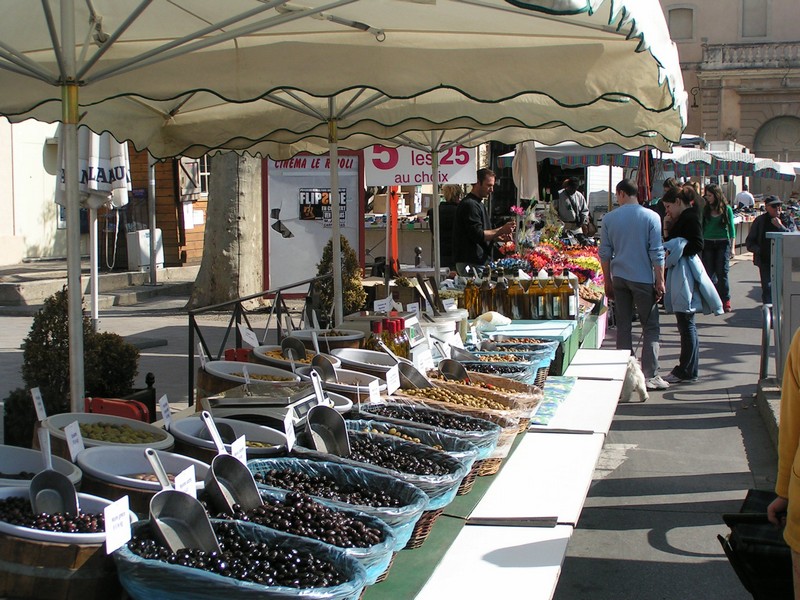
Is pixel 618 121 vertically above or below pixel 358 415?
above

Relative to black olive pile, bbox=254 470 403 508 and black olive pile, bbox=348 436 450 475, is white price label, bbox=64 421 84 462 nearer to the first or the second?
black olive pile, bbox=254 470 403 508

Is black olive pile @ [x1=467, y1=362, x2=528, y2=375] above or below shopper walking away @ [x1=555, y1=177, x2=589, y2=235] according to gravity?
below

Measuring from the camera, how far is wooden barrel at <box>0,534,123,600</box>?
1995 millimetres

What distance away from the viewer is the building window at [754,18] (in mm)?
51312

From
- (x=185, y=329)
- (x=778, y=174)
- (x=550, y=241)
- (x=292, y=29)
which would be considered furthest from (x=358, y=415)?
(x=778, y=174)

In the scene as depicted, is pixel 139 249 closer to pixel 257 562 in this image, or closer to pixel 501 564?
pixel 501 564

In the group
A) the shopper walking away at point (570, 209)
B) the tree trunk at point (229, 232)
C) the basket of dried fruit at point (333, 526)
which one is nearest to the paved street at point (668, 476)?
the tree trunk at point (229, 232)

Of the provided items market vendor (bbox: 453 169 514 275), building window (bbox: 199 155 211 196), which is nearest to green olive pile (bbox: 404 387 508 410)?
market vendor (bbox: 453 169 514 275)

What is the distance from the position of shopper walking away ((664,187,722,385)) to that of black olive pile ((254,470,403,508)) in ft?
21.0

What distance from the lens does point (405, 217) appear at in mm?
22109

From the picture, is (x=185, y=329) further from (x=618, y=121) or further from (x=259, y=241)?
(x=618, y=121)

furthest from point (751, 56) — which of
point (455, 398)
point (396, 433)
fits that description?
point (396, 433)

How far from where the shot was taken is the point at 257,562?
2.11 meters

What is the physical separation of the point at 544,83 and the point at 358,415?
5.95 feet
